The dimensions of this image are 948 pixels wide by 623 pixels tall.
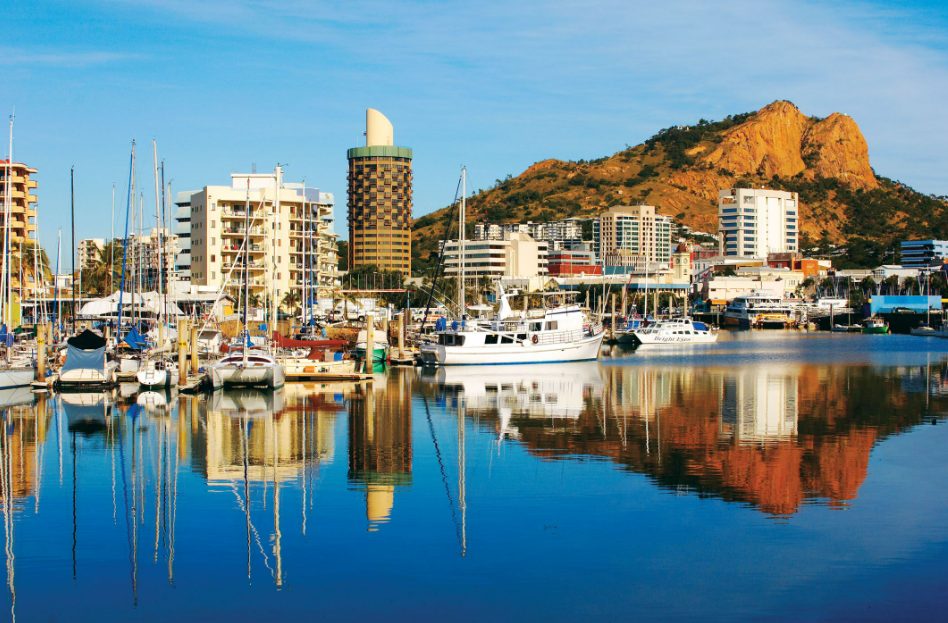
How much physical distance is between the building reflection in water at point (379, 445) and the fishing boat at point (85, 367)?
1141cm

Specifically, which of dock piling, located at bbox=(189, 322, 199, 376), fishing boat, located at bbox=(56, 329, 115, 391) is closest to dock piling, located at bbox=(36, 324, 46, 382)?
fishing boat, located at bbox=(56, 329, 115, 391)

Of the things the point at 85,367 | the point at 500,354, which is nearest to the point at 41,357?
the point at 85,367

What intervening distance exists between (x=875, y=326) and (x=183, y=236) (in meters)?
91.2

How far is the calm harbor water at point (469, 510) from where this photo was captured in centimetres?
1981

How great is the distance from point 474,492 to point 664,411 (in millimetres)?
19826

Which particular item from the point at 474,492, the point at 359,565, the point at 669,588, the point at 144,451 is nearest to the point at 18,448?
the point at 144,451

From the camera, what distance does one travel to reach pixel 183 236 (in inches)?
5753

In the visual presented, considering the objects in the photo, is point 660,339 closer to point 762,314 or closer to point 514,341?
point 514,341

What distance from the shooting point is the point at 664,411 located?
155ft

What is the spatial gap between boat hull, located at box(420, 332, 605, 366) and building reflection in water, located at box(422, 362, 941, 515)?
4.67 ft

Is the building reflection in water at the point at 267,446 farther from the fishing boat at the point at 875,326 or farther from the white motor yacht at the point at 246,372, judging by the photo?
the fishing boat at the point at 875,326

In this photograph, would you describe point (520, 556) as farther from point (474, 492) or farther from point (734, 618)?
point (474, 492)

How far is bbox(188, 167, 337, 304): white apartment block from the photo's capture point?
377 feet

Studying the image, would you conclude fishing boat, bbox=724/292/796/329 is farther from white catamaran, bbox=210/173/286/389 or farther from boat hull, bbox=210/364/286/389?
boat hull, bbox=210/364/286/389
